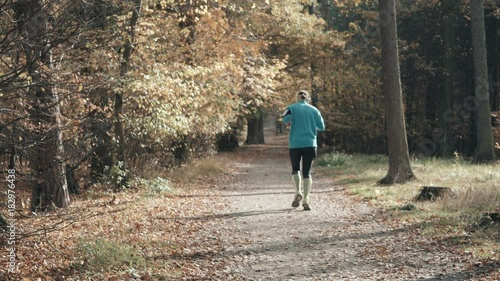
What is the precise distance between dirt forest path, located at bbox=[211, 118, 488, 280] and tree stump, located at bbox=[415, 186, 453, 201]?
1.20m

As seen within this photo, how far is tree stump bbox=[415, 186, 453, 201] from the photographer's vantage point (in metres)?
12.0

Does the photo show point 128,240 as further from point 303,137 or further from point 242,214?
point 303,137

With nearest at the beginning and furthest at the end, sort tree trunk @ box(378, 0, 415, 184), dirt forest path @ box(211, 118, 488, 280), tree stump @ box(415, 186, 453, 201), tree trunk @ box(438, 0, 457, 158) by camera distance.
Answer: dirt forest path @ box(211, 118, 488, 280)
tree stump @ box(415, 186, 453, 201)
tree trunk @ box(378, 0, 415, 184)
tree trunk @ box(438, 0, 457, 158)

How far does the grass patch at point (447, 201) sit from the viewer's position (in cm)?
838

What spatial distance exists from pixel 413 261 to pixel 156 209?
622 centimetres

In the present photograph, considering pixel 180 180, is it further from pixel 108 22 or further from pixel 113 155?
pixel 108 22

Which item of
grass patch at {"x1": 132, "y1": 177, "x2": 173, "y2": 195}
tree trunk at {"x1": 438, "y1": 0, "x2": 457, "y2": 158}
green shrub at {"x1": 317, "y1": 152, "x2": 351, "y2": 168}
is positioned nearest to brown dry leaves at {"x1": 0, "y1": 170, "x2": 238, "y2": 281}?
grass patch at {"x1": 132, "y1": 177, "x2": 173, "y2": 195}

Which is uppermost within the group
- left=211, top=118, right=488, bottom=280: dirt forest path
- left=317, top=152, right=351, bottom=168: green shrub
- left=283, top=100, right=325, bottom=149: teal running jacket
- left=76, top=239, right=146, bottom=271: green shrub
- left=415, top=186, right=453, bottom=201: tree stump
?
left=283, top=100, right=325, bottom=149: teal running jacket

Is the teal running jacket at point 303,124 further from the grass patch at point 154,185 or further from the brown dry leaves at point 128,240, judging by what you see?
the grass patch at point 154,185

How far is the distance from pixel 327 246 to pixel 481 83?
50.3 ft

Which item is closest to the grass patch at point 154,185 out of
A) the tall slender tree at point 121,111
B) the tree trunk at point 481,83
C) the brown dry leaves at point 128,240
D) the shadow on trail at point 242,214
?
the tall slender tree at point 121,111

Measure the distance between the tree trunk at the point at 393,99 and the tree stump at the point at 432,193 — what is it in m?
3.32

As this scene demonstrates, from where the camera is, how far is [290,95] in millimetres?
34562

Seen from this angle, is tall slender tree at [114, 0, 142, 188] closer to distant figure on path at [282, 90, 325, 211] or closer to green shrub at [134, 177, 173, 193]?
green shrub at [134, 177, 173, 193]
